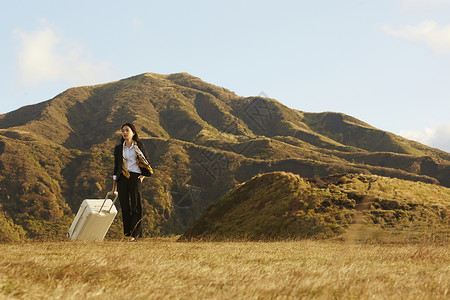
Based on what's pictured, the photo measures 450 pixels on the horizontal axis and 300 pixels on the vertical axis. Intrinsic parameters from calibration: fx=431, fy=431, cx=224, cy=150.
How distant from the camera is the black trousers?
8.72 m

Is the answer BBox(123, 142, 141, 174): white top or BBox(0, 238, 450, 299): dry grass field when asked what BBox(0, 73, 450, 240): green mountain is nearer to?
BBox(123, 142, 141, 174): white top

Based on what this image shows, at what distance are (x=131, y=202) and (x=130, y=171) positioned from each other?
67cm

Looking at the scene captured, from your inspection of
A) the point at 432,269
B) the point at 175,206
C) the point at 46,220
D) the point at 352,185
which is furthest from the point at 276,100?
the point at 432,269

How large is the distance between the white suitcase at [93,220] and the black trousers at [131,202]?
0.25 meters

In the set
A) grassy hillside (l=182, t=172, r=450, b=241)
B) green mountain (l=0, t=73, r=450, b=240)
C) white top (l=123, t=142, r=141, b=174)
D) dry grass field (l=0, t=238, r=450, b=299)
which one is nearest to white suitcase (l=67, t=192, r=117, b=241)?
white top (l=123, t=142, r=141, b=174)

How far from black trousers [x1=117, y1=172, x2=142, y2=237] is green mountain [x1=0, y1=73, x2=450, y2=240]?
5488cm

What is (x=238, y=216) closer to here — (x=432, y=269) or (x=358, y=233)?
(x=358, y=233)

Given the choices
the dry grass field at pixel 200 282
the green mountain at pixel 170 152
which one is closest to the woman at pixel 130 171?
the dry grass field at pixel 200 282

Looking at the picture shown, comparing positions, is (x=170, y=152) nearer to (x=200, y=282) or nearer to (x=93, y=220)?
(x=93, y=220)

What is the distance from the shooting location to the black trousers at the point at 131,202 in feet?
28.6

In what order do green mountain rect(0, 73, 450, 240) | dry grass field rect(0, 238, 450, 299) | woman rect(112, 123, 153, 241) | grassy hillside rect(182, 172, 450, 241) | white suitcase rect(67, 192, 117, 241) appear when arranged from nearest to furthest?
dry grass field rect(0, 238, 450, 299) → woman rect(112, 123, 153, 241) → white suitcase rect(67, 192, 117, 241) → grassy hillside rect(182, 172, 450, 241) → green mountain rect(0, 73, 450, 240)

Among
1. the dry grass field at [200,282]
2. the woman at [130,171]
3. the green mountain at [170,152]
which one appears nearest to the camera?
the dry grass field at [200,282]

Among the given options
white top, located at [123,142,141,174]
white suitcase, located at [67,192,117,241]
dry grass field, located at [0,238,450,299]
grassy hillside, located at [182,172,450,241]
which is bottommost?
grassy hillside, located at [182,172,450,241]

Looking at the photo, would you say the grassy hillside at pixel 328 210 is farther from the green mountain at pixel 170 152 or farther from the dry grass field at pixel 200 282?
the green mountain at pixel 170 152
